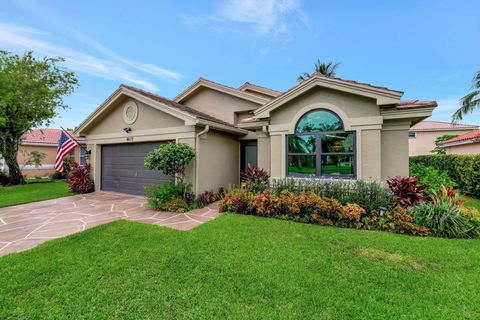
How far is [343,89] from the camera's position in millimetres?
7285

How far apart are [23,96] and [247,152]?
1768cm

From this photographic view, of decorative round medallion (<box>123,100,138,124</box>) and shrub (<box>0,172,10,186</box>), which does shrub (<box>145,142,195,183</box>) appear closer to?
decorative round medallion (<box>123,100,138,124</box>)

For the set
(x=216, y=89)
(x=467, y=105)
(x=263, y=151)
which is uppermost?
(x=467, y=105)

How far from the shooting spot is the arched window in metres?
7.54

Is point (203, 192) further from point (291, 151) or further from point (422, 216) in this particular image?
point (422, 216)

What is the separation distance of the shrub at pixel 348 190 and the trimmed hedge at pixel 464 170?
756 centimetres

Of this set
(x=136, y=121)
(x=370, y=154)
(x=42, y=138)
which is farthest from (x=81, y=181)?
(x=42, y=138)

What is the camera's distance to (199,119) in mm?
8500

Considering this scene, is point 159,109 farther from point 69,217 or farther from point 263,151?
point 69,217

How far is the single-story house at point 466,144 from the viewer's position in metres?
15.2

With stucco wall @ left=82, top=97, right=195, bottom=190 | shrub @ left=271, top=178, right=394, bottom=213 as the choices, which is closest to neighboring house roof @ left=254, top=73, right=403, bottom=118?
shrub @ left=271, top=178, right=394, bottom=213

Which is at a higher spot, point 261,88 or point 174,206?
point 261,88

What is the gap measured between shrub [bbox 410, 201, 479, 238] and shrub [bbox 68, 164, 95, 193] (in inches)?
587

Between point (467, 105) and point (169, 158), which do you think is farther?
point (467, 105)
